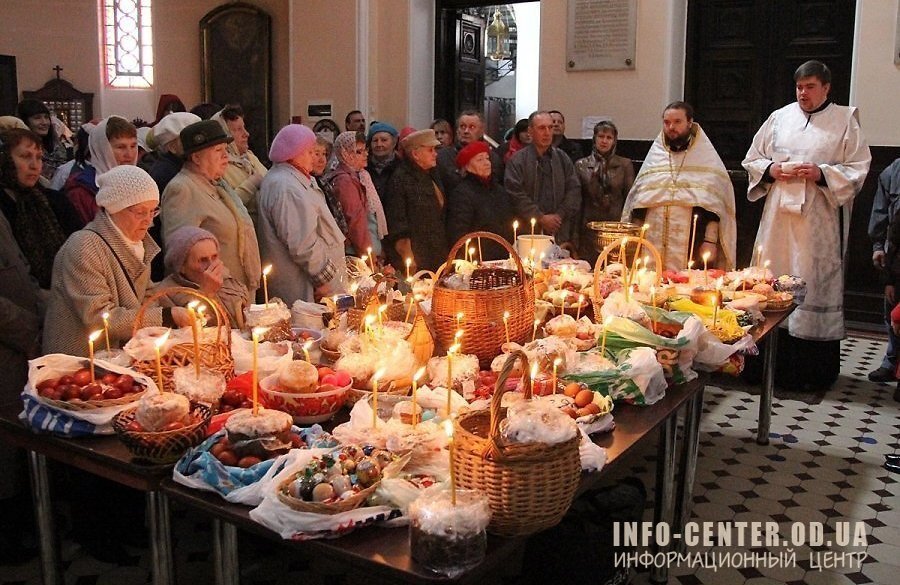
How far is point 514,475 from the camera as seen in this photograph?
2.17m

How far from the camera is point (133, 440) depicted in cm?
250

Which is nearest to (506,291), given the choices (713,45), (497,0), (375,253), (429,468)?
(429,468)

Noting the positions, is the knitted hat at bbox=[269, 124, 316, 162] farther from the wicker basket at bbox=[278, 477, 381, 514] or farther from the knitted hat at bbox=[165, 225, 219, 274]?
the wicker basket at bbox=[278, 477, 381, 514]

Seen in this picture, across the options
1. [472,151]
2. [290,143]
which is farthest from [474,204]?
[290,143]

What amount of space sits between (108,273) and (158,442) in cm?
126

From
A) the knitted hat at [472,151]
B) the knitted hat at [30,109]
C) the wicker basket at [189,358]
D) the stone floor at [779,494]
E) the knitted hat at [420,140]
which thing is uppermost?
the knitted hat at [30,109]

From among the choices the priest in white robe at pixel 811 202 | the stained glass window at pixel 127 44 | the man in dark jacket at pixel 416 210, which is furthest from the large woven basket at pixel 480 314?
the stained glass window at pixel 127 44

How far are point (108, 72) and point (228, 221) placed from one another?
9583 mm

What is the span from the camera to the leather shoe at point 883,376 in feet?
21.5

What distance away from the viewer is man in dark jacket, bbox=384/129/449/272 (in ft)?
20.8

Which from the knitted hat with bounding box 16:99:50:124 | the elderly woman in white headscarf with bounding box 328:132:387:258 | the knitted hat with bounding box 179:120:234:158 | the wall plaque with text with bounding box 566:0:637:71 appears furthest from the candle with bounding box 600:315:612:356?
the wall plaque with text with bounding box 566:0:637:71

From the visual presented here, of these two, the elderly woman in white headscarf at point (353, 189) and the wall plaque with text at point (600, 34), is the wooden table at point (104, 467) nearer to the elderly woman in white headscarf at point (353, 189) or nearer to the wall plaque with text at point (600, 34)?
the elderly woman in white headscarf at point (353, 189)

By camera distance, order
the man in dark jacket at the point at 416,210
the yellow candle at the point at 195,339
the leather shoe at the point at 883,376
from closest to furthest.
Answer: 1. the yellow candle at the point at 195,339
2. the man in dark jacket at the point at 416,210
3. the leather shoe at the point at 883,376

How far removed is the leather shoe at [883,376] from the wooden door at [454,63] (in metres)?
6.01
